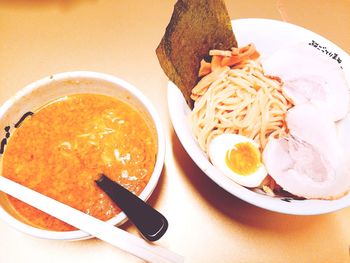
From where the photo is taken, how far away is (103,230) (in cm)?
81

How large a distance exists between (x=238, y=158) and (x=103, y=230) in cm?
45

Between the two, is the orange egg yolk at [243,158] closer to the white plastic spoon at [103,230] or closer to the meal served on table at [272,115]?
the meal served on table at [272,115]

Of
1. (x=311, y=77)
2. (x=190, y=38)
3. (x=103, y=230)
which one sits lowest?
(x=103, y=230)

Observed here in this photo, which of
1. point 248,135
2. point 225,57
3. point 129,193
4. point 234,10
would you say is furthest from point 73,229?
point 234,10

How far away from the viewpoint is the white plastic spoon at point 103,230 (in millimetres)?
809

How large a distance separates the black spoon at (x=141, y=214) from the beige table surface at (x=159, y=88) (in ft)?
0.70

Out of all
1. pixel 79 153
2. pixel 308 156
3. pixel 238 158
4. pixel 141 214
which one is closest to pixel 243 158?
pixel 238 158

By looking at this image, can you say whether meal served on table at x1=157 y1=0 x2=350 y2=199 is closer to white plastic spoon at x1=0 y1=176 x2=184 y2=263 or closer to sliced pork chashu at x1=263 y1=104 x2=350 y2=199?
sliced pork chashu at x1=263 y1=104 x2=350 y2=199

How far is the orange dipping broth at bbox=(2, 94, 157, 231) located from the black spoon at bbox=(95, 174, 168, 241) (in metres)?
0.06

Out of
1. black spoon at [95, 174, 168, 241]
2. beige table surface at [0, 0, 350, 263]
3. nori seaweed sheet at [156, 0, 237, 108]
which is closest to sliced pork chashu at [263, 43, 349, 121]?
nori seaweed sheet at [156, 0, 237, 108]

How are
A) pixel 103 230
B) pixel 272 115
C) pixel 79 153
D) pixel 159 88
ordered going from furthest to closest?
pixel 159 88 → pixel 272 115 → pixel 79 153 → pixel 103 230

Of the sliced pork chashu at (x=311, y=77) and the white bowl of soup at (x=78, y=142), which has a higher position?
the sliced pork chashu at (x=311, y=77)

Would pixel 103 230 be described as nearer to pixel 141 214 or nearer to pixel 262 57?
pixel 141 214

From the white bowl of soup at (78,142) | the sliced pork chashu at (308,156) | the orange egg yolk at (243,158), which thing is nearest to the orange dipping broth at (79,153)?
the white bowl of soup at (78,142)
